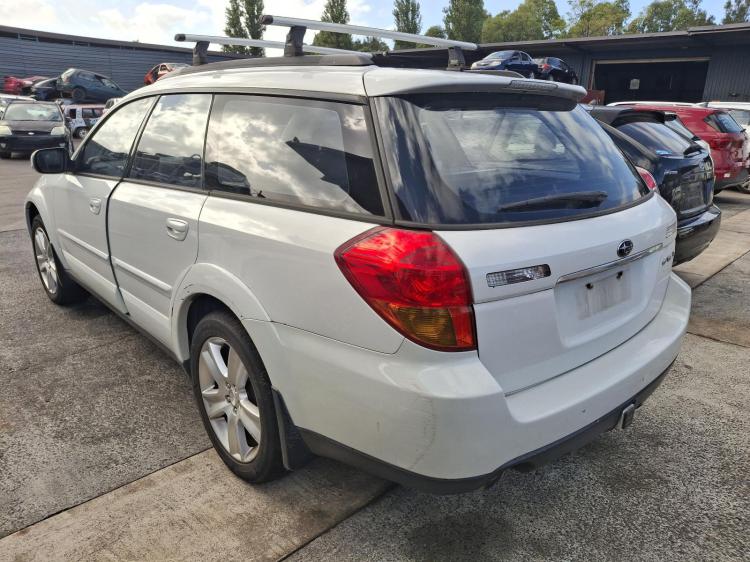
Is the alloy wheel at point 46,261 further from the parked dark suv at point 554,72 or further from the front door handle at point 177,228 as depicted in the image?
the parked dark suv at point 554,72

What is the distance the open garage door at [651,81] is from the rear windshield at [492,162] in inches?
1098

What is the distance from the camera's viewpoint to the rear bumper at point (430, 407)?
171 centimetres

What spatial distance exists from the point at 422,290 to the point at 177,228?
4.40 ft

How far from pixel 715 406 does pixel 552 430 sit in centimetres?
183

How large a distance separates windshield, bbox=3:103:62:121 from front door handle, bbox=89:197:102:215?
1559 centimetres

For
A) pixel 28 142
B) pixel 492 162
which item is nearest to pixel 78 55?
pixel 28 142

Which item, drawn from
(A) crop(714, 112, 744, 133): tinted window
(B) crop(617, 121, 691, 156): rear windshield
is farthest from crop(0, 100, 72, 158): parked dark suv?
(A) crop(714, 112, 744, 133): tinted window

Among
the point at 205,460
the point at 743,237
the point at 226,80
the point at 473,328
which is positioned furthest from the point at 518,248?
the point at 743,237

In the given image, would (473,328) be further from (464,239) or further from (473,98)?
(473,98)

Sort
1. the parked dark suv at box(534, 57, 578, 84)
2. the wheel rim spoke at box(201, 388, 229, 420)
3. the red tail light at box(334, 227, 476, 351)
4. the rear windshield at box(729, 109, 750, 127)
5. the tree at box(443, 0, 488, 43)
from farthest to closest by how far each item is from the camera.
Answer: the tree at box(443, 0, 488, 43), the parked dark suv at box(534, 57, 578, 84), the rear windshield at box(729, 109, 750, 127), the wheel rim spoke at box(201, 388, 229, 420), the red tail light at box(334, 227, 476, 351)

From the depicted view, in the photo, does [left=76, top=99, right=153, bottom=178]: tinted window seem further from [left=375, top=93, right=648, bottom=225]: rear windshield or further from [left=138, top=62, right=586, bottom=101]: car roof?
[left=375, top=93, right=648, bottom=225]: rear windshield

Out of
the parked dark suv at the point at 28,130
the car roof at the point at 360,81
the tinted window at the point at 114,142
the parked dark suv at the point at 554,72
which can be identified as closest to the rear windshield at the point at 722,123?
the parked dark suv at the point at 554,72

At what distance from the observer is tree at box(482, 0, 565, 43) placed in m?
84.4

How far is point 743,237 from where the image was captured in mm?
7328
